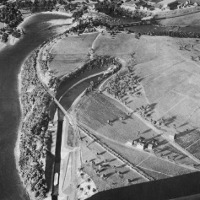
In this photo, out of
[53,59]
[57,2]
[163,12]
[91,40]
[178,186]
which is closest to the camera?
[178,186]

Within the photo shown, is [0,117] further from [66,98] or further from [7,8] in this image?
[7,8]

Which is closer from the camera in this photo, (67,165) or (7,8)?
(67,165)

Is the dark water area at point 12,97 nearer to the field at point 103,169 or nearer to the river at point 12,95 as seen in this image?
the river at point 12,95

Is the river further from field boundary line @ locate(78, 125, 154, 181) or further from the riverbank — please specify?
field boundary line @ locate(78, 125, 154, 181)

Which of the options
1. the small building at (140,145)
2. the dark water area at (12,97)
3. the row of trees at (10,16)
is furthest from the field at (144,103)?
the row of trees at (10,16)

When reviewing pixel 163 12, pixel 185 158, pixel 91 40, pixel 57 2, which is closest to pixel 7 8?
pixel 57 2

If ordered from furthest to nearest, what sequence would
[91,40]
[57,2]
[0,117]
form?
[57,2] → [91,40] → [0,117]
